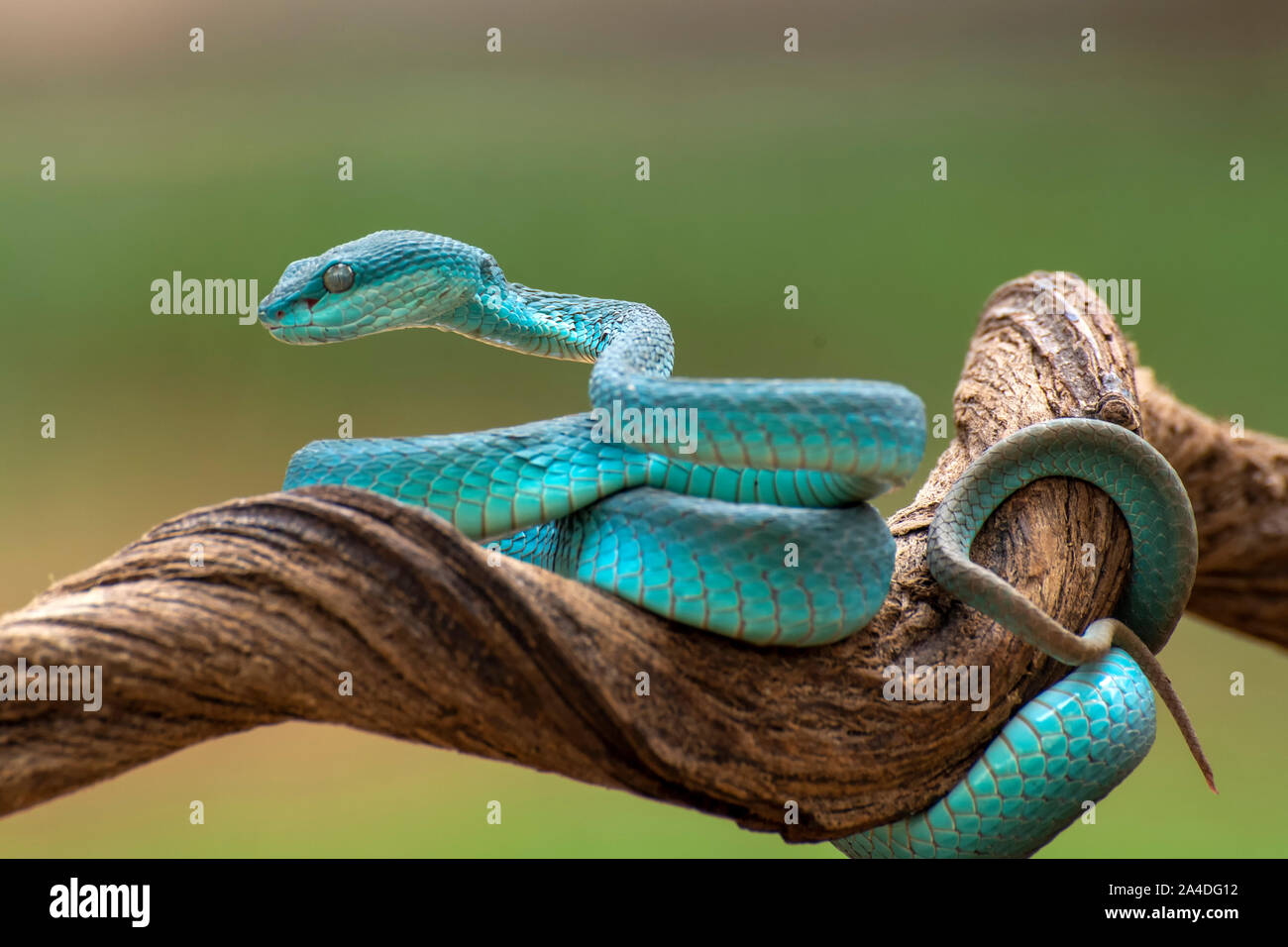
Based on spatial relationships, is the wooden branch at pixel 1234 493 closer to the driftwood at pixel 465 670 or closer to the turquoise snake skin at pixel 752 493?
the turquoise snake skin at pixel 752 493

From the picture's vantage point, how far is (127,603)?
5.28ft

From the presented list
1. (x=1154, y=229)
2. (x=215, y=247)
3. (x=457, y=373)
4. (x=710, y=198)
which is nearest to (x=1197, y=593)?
(x=1154, y=229)

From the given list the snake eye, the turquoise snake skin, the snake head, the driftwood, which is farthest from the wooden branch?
the snake eye

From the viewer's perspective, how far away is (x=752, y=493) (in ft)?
7.00

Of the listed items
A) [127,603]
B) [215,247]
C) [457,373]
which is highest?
[215,247]

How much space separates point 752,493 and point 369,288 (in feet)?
3.28

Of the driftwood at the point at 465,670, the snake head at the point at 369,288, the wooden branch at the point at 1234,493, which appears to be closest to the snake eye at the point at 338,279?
the snake head at the point at 369,288

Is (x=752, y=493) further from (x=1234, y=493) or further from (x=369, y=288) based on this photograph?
(x=1234, y=493)

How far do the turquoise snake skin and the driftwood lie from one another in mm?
106

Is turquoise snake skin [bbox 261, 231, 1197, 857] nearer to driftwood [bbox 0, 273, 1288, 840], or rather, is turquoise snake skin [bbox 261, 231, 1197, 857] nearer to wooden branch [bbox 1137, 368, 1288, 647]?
driftwood [bbox 0, 273, 1288, 840]

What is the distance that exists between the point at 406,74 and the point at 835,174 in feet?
7.37

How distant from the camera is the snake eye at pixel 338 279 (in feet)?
7.13

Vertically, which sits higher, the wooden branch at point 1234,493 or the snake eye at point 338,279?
the snake eye at point 338,279

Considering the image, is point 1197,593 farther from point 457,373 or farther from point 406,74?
point 406,74
